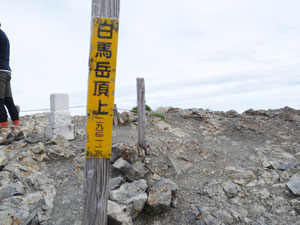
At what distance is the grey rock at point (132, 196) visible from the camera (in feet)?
16.0

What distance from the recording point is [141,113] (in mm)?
7508

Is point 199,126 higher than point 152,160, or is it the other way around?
point 199,126

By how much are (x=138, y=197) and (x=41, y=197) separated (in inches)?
82.7

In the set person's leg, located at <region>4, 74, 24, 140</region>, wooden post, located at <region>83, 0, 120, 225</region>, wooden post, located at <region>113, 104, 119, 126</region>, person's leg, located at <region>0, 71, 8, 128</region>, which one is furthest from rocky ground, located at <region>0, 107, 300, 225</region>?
wooden post, located at <region>83, 0, 120, 225</region>

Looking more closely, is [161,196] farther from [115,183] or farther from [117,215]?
[117,215]

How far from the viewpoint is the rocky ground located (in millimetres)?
4911

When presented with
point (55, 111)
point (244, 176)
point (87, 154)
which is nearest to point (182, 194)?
point (244, 176)

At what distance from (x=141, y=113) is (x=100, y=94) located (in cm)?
449

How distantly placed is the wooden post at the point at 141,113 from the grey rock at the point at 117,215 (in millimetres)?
2986

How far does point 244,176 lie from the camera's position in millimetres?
6711

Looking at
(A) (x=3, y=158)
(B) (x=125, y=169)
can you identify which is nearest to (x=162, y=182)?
(B) (x=125, y=169)

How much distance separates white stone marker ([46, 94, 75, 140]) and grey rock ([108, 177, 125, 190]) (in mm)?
2820

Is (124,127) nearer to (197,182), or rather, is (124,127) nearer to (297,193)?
(197,182)

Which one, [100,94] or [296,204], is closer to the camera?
[100,94]
